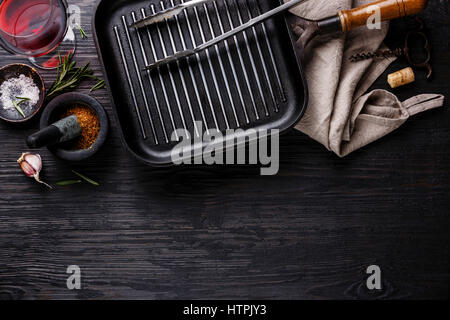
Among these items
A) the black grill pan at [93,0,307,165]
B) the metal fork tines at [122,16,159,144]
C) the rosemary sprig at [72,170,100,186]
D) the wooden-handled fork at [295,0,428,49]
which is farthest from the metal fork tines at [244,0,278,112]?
the rosemary sprig at [72,170,100,186]

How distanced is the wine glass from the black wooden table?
10cm

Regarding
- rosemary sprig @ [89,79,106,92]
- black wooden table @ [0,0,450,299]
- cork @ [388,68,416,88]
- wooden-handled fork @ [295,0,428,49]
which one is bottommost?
black wooden table @ [0,0,450,299]

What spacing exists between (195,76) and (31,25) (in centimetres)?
30

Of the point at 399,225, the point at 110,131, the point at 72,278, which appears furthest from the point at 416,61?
the point at 72,278

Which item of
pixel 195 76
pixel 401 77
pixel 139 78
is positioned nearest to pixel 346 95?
pixel 401 77

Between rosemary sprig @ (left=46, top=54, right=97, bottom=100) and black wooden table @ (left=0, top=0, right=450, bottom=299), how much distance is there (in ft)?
0.06

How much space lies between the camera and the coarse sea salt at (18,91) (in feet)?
2.49

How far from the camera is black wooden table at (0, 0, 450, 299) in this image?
2.61ft

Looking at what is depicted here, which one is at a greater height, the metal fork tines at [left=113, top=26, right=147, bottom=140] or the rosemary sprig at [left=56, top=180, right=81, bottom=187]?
the metal fork tines at [left=113, top=26, right=147, bottom=140]

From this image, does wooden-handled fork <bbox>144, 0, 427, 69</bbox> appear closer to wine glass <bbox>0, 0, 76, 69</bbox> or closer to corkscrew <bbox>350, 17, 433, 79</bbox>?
corkscrew <bbox>350, 17, 433, 79</bbox>

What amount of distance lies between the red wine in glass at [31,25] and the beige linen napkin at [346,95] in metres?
0.42

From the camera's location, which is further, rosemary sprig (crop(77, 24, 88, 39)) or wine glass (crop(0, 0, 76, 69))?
rosemary sprig (crop(77, 24, 88, 39))

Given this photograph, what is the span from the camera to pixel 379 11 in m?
0.71

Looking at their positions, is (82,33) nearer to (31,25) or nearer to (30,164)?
(31,25)
